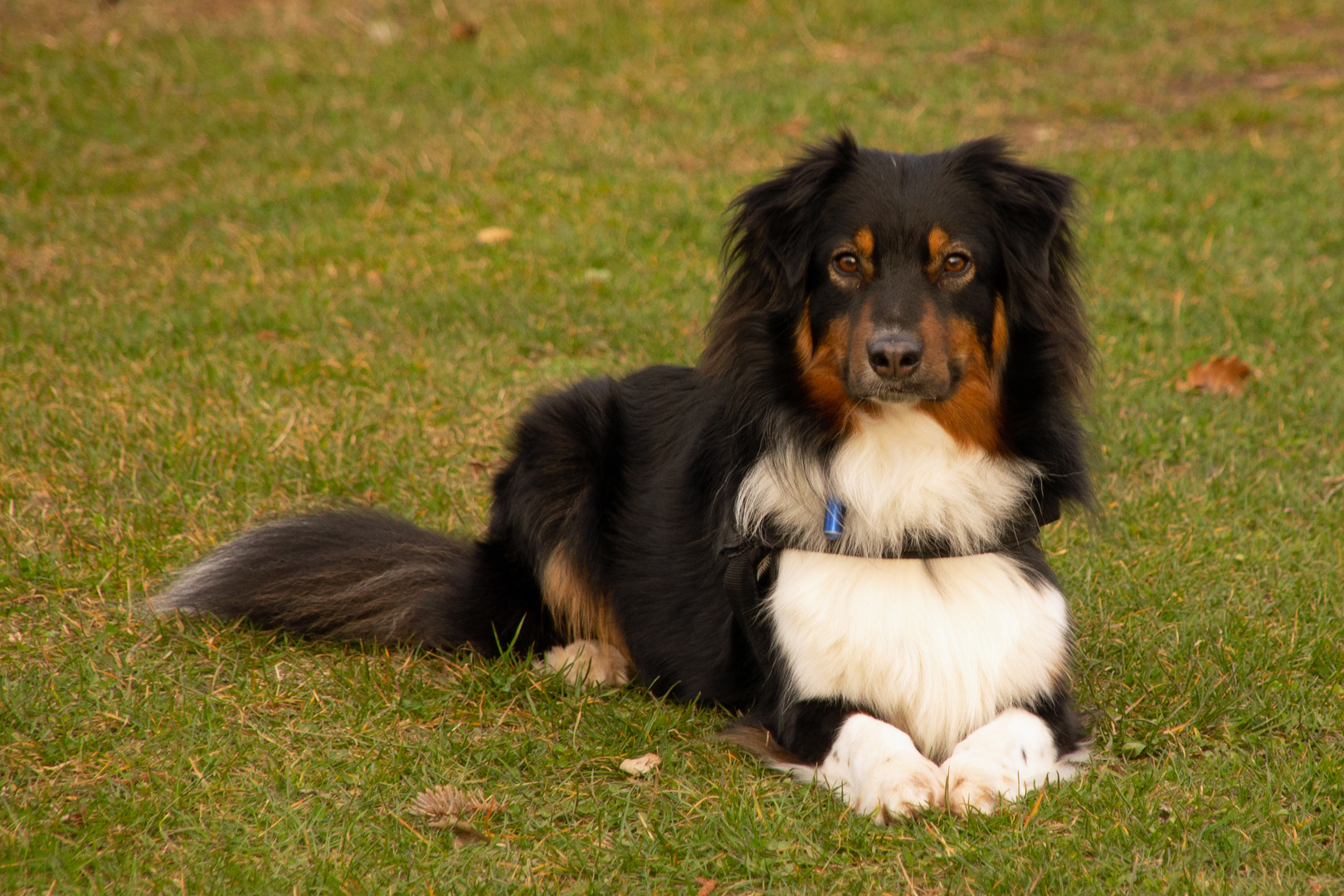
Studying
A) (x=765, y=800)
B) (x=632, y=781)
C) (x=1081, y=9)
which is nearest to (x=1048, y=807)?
(x=765, y=800)

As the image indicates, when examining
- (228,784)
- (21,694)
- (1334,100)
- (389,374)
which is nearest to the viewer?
(228,784)

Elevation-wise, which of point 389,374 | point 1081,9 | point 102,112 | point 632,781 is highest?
point 1081,9

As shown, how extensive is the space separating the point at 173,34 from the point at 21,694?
9335 millimetres

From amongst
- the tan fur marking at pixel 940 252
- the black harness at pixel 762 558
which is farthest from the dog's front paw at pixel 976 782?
the tan fur marking at pixel 940 252

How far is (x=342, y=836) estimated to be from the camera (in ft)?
10.1

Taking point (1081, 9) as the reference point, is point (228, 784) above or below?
below

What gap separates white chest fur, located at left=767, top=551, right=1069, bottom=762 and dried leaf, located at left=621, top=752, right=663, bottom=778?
420mm

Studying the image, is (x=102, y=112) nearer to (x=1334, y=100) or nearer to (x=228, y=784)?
(x=228, y=784)

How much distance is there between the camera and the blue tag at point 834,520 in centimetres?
342

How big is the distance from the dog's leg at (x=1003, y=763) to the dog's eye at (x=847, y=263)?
1.20 metres

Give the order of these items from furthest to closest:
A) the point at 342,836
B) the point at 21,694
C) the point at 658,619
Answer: the point at 658,619 < the point at 21,694 < the point at 342,836

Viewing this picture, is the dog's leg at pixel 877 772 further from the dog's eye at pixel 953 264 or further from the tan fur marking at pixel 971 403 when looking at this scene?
the dog's eye at pixel 953 264

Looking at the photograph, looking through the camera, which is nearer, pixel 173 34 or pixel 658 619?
pixel 658 619

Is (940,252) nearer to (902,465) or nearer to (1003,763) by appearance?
(902,465)
